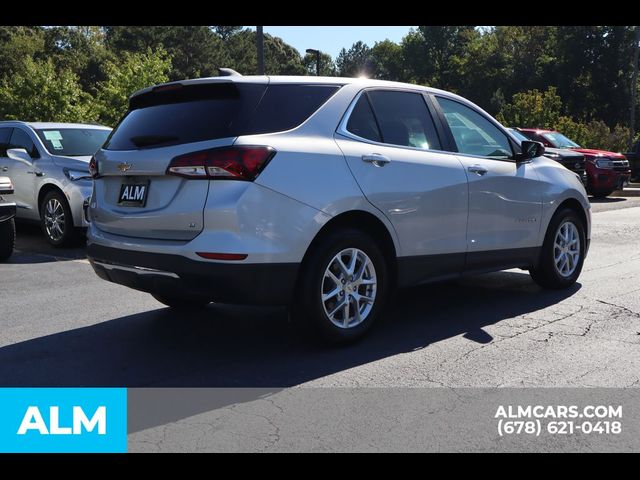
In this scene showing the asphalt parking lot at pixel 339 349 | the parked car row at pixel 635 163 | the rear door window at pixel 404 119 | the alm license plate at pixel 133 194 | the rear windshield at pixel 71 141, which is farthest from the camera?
the parked car row at pixel 635 163

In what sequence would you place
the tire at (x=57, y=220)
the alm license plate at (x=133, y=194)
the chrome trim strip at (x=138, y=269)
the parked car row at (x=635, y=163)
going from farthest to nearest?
1. the parked car row at (x=635, y=163)
2. the tire at (x=57, y=220)
3. the alm license plate at (x=133, y=194)
4. the chrome trim strip at (x=138, y=269)

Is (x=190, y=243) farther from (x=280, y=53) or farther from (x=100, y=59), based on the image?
(x=280, y=53)

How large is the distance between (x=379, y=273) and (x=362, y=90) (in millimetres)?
1314

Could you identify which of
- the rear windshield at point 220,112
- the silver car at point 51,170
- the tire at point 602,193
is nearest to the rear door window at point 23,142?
the silver car at point 51,170

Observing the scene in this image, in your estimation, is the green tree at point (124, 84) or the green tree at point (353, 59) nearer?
the green tree at point (124, 84)

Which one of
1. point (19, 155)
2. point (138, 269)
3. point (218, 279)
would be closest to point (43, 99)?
point (19, 155)

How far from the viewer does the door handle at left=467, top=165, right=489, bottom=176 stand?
20.2 feet

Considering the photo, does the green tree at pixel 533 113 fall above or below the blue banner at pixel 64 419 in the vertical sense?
above

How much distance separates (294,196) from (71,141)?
7.04 metres

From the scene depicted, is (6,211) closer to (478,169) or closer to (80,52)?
(478,169)

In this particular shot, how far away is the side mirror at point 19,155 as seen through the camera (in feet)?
34.6

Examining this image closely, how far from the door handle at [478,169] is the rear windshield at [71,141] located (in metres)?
6.33

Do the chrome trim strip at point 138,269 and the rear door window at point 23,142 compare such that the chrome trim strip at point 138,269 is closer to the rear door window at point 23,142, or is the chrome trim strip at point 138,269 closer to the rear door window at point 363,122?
the rear door window at point 363,122

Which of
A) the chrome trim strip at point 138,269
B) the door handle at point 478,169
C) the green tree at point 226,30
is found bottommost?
the chrome trim strip at point 138,269
